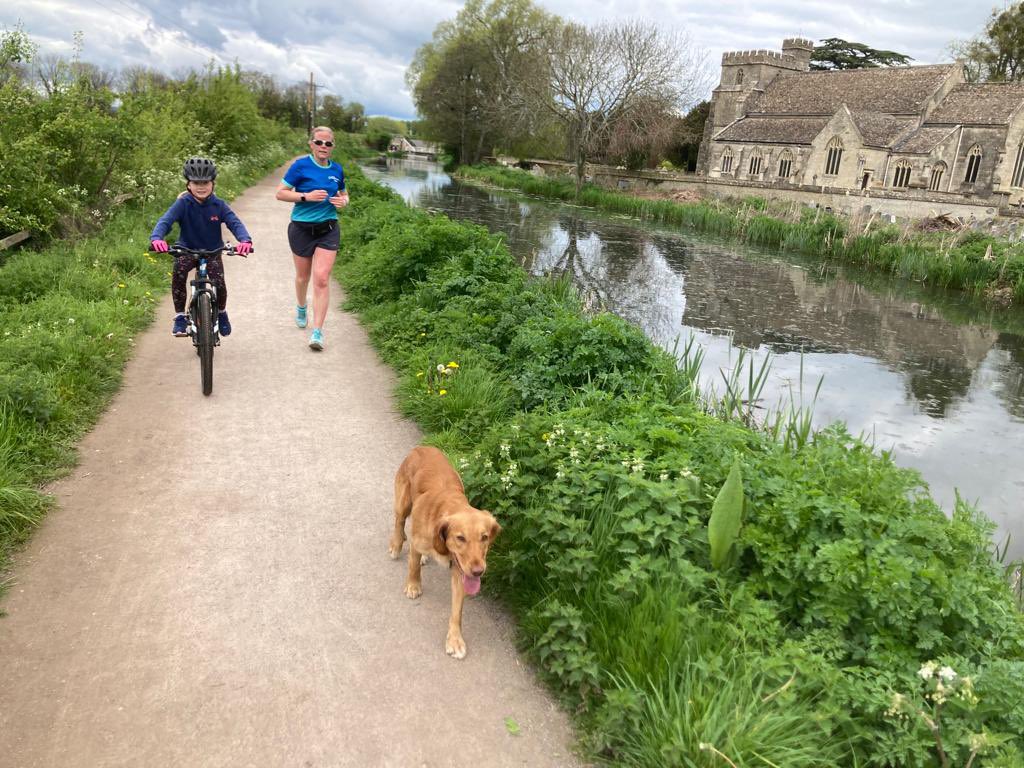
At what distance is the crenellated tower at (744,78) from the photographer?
58.6 metres

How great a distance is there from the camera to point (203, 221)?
6.57m

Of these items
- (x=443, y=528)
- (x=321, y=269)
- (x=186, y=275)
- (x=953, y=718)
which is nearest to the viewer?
(x=953, y=718)

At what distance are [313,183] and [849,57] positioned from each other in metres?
85.3

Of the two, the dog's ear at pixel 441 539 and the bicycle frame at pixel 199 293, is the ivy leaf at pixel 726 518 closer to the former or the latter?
the dog's ear at pixel 441 539

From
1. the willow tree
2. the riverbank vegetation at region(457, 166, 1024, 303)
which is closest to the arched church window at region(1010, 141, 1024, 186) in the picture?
the riverbank vegetation at region(457, 166, 1024, 303)

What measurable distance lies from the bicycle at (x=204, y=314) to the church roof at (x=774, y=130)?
51.7m

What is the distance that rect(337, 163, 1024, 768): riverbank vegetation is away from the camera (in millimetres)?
2664

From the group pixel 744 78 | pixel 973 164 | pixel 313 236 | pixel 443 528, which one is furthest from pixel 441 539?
pixel 744 78

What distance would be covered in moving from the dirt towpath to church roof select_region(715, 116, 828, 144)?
53.1 m

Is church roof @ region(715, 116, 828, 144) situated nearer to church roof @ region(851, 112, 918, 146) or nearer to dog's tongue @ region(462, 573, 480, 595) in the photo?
church roof @ region(851, 112, 918, 146)

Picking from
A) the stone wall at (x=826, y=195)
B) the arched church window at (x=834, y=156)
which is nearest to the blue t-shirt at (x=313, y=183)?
the stone wall at (x=826, y=195)

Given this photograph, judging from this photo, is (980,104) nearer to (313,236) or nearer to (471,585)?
→ (313,236)

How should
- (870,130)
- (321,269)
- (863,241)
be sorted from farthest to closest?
(870,130) → (863,241) → (321,269)

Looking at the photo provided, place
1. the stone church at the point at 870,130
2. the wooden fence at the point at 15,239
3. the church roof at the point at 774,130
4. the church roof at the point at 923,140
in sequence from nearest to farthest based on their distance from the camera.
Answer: the wooden fence at the point at 15,239, the stone church at the point at 870,130, the church roof at the point at 923,140, the church roof at the point at 774,130
